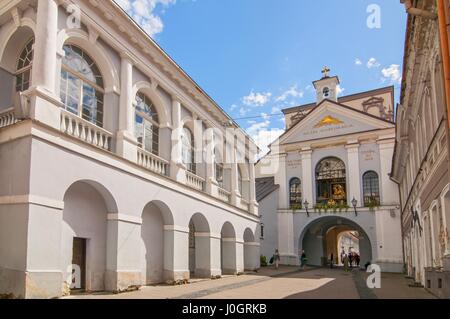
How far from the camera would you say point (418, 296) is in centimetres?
1291

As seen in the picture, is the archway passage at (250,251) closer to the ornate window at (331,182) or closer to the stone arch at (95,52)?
the ornate window at (331,182)

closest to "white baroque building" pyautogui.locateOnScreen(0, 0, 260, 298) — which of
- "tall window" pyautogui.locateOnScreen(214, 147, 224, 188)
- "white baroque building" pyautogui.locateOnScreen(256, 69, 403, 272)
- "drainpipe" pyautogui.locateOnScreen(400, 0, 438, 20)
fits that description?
"tall window" pyautogui.locateOnScreen(214, 147, 224, 188)

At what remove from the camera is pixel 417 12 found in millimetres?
8984

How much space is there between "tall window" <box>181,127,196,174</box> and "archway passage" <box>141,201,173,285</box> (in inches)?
130

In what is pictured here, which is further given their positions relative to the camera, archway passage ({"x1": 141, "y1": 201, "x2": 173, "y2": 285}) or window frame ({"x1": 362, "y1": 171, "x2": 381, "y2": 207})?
window frame ({"x1": 362, "y1": 171, "x2": 381, "y2": 207})

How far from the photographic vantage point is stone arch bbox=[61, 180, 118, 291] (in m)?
11.7

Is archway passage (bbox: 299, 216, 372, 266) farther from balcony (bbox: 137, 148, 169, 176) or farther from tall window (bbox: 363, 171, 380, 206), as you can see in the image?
balcony (bbox: 137, 148, 169, 176)

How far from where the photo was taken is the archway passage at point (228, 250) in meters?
21.8

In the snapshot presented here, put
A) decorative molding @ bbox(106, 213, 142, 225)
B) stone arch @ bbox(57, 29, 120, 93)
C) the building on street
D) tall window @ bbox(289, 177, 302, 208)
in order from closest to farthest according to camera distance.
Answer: the building on street
stone arch @ bbox(57, 29, 120, 93)
decorative molding @ bbox(106, 213, 142, 225)
tall window @ bbox(289, 177, 302, 208)

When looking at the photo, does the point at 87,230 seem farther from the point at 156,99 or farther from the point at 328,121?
the point at 328,121

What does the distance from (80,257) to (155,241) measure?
397 cm

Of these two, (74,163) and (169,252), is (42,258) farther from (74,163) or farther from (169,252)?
(169,252)

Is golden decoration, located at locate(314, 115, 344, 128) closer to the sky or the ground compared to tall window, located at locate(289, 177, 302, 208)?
closer to the sky

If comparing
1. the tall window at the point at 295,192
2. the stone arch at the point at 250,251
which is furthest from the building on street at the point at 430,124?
→ the tall window at the point at 295,192
